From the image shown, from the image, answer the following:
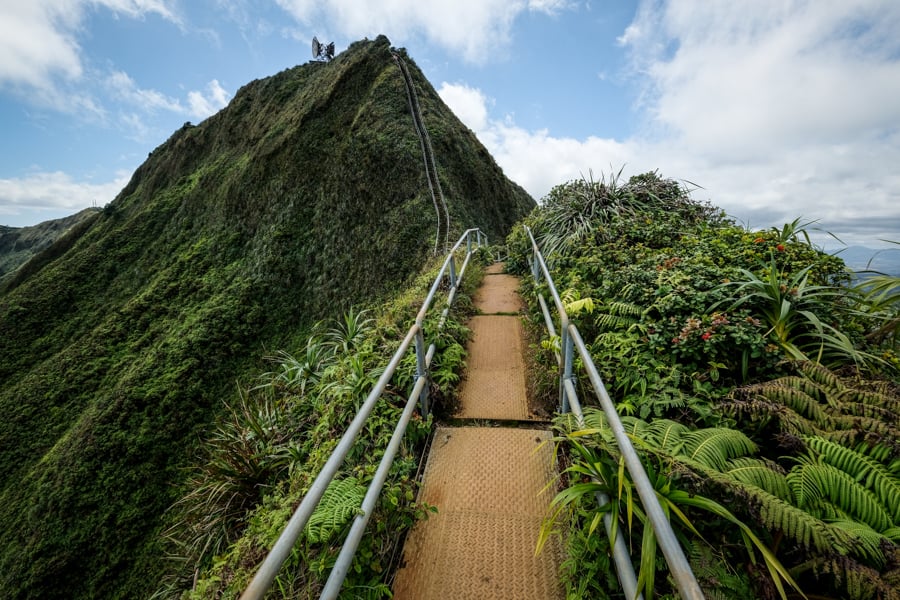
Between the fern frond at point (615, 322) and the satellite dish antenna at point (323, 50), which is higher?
the satellite dish antenna at point (323, 50)

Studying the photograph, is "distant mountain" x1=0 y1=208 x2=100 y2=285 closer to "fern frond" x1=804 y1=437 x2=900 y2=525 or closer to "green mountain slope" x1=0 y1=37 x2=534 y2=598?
"green mountain slope" x1=0 y1=37 x2=534 y2=598

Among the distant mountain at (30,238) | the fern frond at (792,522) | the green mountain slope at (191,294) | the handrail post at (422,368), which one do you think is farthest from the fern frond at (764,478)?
the distant mountain at (30,238)

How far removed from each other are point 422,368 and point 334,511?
1.23 metres

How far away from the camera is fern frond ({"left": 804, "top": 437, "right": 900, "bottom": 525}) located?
5.62 ft

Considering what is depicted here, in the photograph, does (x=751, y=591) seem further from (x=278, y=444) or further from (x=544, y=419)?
(x=278, y=444)

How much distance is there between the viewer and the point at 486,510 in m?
2.46

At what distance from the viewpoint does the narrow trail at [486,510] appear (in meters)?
2.04

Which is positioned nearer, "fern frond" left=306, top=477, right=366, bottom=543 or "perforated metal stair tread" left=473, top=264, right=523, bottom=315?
"fern frond" left=306, top=477, right=366, bottom=543

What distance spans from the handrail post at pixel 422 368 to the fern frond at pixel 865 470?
2311mm

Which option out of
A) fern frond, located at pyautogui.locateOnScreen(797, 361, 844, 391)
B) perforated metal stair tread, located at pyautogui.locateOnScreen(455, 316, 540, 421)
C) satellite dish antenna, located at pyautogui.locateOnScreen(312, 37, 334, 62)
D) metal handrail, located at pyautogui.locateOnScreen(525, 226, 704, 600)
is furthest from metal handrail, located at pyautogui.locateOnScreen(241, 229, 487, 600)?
satellite dish antenna, located at pyautogui.locateOnScreen(312, 37, 334, 62)

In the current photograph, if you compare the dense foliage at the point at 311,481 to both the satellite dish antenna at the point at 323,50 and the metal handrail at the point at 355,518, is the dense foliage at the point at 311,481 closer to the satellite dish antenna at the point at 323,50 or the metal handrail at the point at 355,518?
the metal handrail at the point at 355,518

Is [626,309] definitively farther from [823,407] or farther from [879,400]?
[879,400]

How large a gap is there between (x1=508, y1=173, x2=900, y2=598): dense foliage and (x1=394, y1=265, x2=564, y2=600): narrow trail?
7.8 inches

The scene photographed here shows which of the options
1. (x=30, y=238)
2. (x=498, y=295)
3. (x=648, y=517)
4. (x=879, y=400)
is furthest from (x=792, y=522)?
(x=30, y=238)
